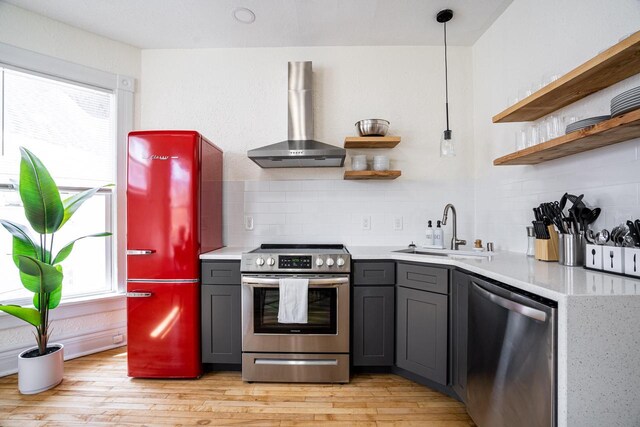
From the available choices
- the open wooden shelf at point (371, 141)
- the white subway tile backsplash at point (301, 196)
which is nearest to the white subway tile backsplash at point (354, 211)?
the white subway tile backsplash at point (301, 196)

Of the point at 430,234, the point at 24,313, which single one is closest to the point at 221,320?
the point at 24,313

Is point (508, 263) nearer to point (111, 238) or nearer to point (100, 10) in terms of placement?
point (111, 238)

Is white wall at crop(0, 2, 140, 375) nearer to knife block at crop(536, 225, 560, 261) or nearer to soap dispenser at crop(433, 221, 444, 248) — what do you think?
soap dispenser at crop(433, 221, 444, 248)

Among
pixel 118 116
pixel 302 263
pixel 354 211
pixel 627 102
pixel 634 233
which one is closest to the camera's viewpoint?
pixel 627 102

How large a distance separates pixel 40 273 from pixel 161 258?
720 mm

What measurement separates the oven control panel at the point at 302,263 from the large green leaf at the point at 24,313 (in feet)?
5.06

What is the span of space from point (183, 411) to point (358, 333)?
50.1 inches

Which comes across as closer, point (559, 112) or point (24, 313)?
point (559, 112)

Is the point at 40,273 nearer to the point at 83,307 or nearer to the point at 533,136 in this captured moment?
the point at 83,307

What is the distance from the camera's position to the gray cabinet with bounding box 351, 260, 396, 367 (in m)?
2.15

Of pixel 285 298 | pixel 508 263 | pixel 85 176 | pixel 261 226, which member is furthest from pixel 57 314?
pixel 508 263

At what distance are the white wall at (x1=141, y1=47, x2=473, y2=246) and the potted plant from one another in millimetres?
1135

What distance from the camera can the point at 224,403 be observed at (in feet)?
6.17

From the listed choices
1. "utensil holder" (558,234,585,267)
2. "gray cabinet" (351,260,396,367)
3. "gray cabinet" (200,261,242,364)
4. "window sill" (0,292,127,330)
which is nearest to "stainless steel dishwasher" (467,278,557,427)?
"utensil holder" (558,234,585,267)
